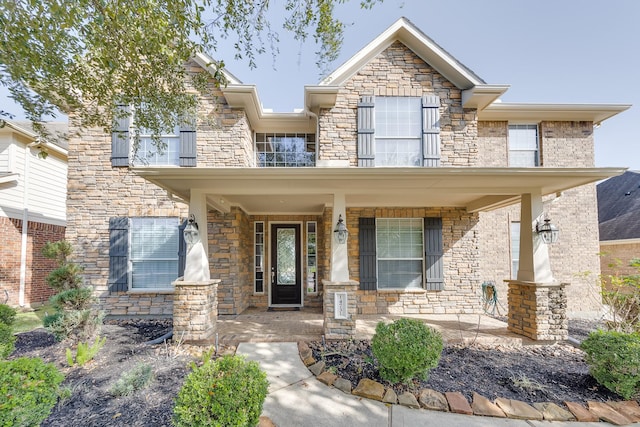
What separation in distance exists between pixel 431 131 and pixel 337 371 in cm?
582

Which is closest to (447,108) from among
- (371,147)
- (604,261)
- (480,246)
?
(371,147)

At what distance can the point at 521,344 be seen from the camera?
5.03m

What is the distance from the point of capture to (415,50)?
7406mm

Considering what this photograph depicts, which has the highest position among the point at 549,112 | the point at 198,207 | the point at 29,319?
the point at 549,112

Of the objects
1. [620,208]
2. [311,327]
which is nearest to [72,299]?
[311,327]

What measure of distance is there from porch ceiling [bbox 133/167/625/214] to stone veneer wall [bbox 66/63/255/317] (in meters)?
1.81

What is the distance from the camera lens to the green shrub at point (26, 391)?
2.20 metres

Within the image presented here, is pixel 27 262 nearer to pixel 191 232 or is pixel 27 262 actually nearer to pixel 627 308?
pixel 191 232

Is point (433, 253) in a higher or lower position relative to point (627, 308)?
higher

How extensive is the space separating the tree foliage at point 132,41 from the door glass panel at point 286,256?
13.9 ft

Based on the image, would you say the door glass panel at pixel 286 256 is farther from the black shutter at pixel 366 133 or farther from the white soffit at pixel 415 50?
the white soffit at pixel 415 50

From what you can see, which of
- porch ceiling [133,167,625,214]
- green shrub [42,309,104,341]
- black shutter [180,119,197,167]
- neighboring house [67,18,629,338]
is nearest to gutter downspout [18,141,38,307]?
neighboring house [67,18,629,338]

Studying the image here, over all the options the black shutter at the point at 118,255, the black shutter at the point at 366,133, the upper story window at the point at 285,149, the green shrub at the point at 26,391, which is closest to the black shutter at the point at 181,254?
the black shutter at the point at 118,255

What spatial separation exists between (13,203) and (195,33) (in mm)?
8625
